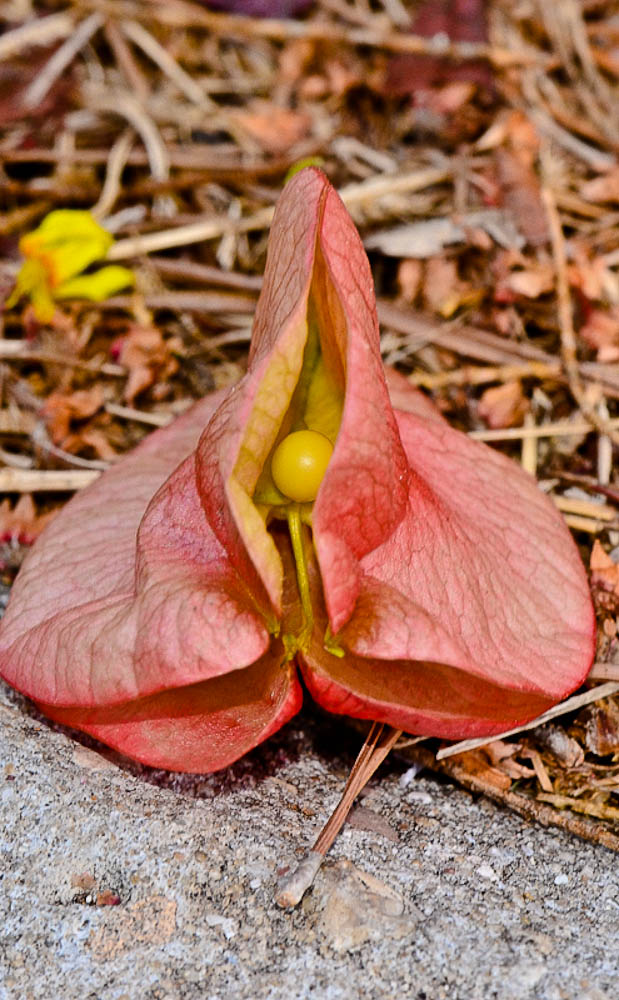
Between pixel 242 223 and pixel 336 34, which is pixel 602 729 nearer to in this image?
pixel 242 223

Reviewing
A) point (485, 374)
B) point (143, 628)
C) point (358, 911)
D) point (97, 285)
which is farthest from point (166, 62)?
point (358, 911)

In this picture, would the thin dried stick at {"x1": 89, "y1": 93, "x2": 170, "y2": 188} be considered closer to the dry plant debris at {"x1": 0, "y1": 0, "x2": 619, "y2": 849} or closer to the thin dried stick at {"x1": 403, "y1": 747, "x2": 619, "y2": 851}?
the dry plant debris at {"x1": 0, "y1": 0, "x2": 619, "y2": 849}

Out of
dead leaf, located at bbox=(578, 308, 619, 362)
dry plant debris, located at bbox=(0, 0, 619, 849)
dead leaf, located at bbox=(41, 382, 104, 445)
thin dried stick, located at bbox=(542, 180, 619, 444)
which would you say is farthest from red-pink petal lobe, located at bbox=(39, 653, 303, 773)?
dead leaf, located at bbox=(578, 308, 619, 362)

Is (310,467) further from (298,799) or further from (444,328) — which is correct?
(444,328)

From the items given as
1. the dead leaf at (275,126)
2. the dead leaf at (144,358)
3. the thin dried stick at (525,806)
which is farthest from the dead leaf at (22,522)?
the dead leaf at (275,126)

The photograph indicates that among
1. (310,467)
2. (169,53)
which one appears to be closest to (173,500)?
(310,467)

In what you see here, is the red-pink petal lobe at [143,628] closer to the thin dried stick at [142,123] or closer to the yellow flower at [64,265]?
the yellow flower at [64,265]
